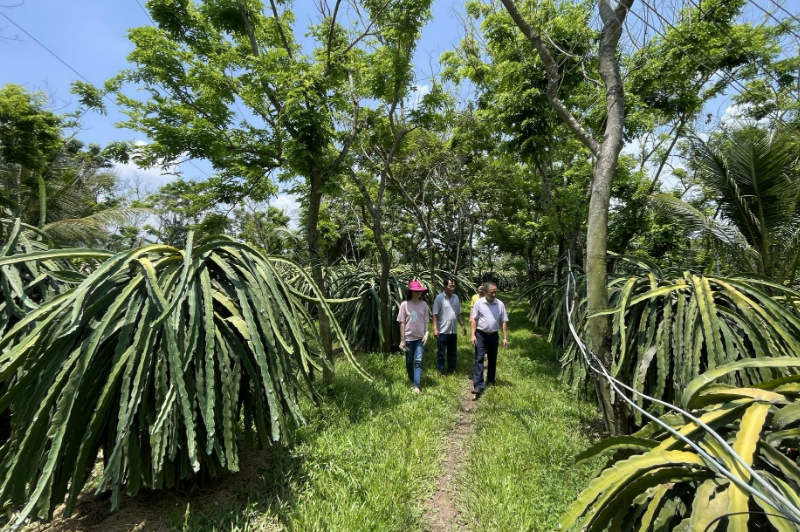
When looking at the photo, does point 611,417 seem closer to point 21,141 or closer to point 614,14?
point 614,14

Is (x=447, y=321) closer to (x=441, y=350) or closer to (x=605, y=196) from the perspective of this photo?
(x=441, y=350)

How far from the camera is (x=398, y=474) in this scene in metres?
3.21

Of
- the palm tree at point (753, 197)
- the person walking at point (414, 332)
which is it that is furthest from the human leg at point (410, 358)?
the palm tree at point (753, 197)

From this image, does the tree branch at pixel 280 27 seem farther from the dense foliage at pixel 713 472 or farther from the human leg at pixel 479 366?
the dense foliage at pixel 713 472

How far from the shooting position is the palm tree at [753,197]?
15.7 feet

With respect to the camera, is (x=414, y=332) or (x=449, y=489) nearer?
(x=449, y=489)

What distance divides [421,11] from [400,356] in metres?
5.60

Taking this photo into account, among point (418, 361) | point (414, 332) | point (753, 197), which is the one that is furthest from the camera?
point (414, 332)

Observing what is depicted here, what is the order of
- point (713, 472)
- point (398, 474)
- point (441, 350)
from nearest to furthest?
point (713, 472) < point (398, 474) < point (441, 350)

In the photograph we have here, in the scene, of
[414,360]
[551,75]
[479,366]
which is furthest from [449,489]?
[551,75]

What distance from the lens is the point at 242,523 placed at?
2.58 metres

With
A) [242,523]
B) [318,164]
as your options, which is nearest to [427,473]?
[242,523]

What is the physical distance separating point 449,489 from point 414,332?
8.35ft

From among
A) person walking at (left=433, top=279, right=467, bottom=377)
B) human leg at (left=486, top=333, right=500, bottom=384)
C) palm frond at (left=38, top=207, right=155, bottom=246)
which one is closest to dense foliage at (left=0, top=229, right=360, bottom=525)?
human leg at (left=486, top=333, right=500, bottom=384)
